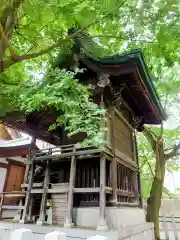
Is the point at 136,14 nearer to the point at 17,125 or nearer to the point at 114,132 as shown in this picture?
the point at 114,132

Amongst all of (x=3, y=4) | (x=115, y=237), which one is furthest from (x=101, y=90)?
(x=115, y=237)

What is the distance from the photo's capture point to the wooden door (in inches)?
416

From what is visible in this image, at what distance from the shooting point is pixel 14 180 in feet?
36.3

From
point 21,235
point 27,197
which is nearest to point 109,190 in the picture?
point 27,197

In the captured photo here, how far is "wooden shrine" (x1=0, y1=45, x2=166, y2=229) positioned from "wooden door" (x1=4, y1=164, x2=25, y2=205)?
475 cm

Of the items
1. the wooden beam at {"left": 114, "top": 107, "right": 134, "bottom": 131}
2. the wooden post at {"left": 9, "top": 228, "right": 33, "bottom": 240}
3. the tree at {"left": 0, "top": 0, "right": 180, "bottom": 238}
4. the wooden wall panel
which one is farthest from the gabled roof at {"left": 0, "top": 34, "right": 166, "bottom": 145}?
the wooden post at {"left": 9, "top": 228, "right": 33, "bottom": 240}

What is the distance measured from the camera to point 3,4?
3520 mm

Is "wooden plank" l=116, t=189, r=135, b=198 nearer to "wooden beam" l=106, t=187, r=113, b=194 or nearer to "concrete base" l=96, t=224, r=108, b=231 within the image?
"wooden beam" l=106, t=187, r=113, b=194

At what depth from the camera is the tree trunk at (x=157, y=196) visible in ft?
28.5

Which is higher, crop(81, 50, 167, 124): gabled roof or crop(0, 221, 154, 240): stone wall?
crop(81, 50, 167, 124): gabled roof

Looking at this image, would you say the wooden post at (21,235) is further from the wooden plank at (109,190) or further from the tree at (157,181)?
the tree at (157,181)

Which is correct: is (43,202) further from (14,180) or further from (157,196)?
(14,180)

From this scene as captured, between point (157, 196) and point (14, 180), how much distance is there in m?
7.79

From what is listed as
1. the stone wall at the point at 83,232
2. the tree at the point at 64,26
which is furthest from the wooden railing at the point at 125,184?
the tree at the point at 64,26
